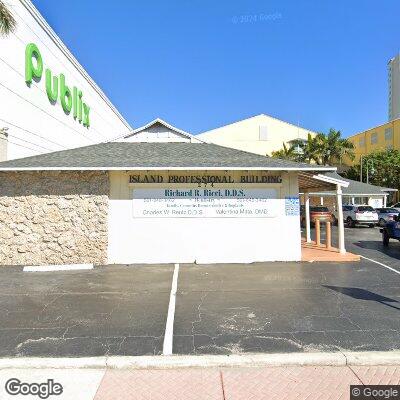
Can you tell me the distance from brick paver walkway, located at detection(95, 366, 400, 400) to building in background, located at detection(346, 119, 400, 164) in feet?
194

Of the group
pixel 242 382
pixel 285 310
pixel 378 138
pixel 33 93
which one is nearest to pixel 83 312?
pixel 242 382

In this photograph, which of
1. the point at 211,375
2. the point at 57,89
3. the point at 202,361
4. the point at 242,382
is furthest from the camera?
the point at 57,89

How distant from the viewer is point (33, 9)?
15.8 metres

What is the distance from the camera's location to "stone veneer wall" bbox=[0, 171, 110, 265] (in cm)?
1113

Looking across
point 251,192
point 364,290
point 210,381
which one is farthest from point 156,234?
point 210,381

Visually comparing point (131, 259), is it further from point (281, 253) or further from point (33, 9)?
point (33, 9)

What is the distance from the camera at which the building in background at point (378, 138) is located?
189 ft

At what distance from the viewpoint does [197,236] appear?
11.5 m

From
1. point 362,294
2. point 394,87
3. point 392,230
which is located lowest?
point 362,294

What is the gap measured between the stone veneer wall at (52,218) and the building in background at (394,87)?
4558 inches

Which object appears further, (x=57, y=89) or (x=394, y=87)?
(x=394, y=87)

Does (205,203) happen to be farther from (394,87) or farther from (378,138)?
(394,87)

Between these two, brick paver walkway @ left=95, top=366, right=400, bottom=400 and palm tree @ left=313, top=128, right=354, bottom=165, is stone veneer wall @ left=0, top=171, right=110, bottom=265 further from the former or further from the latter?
palm tree @ left=313, top=128, right=354, bottom=165

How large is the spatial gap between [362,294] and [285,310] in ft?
7.34
